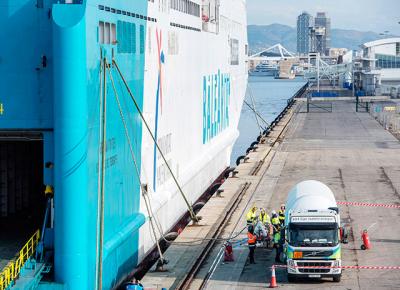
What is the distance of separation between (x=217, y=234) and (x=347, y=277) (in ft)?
19.5

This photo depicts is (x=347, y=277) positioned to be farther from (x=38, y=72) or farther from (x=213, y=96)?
(x=213, y=96)

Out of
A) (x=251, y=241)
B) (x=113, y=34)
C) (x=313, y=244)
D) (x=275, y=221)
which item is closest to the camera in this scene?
(x=113, y=34)

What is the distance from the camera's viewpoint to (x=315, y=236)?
19969mm

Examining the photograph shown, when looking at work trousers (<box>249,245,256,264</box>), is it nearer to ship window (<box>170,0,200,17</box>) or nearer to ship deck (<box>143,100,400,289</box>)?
ship deck (<box>143,100,400,289</box>)

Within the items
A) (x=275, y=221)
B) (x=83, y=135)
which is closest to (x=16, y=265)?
(x=83, y=135)

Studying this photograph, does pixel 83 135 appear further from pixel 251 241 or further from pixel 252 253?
pixel 252 253

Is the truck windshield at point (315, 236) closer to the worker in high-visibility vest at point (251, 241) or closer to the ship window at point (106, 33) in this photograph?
the worker in high-visibility vest at point (251, 241)

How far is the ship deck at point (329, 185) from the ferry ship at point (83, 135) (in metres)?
1.94

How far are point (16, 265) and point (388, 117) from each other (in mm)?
61674

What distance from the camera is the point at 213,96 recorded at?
3741cm

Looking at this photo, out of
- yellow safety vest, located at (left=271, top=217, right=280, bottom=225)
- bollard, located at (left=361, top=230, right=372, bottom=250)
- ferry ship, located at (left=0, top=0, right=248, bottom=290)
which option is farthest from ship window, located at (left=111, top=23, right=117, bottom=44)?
bollard, located at (left=361, top=230, right=372, bottom=250)

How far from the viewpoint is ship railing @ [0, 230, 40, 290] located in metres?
16.4

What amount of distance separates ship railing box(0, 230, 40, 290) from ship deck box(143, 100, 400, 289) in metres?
3.31

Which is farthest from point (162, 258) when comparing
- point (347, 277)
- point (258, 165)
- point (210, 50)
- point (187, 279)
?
point (258, 165)
